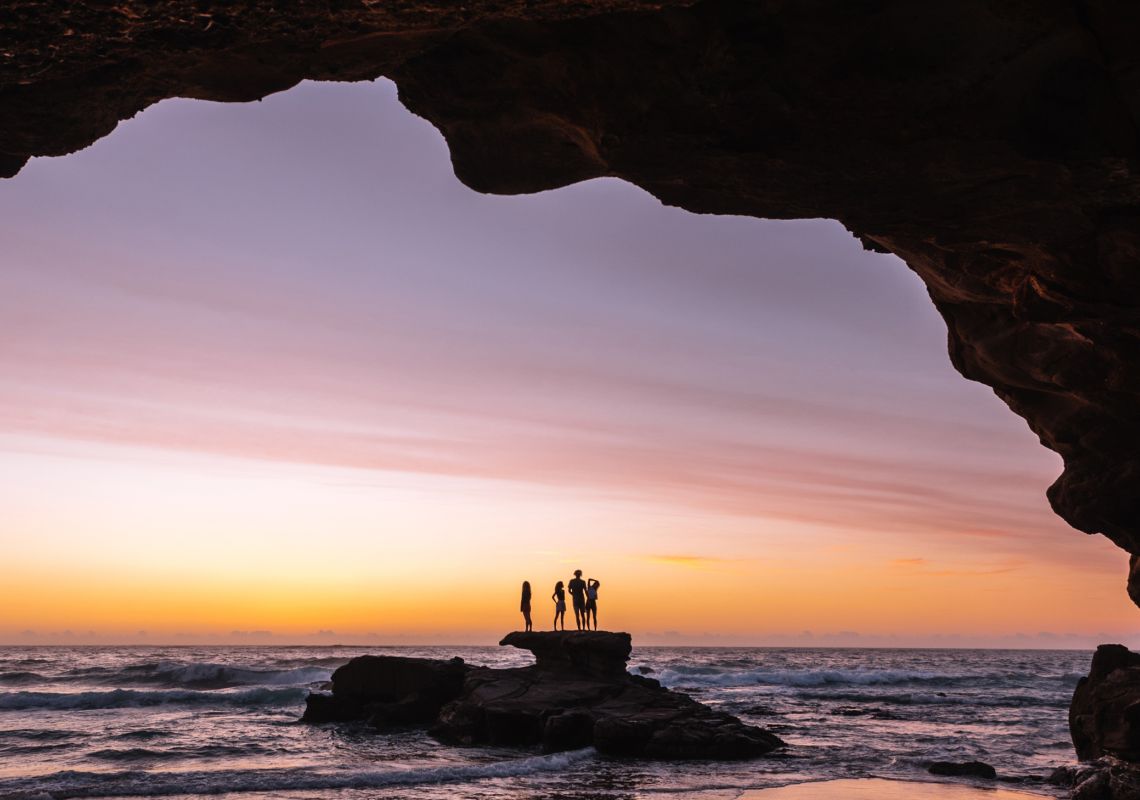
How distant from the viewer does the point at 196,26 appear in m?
5.15

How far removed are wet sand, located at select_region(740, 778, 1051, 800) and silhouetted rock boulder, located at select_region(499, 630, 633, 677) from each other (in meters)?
8.79

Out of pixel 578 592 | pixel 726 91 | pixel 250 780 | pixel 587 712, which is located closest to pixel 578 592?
pixel 578 592

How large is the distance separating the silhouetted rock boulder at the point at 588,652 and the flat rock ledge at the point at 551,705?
0.09ft

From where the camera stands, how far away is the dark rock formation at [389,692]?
78.1 feet

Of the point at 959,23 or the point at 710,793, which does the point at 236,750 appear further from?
the point at 959,23

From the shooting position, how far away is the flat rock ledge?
18469mm

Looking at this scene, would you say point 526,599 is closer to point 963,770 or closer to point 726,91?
point 963,770

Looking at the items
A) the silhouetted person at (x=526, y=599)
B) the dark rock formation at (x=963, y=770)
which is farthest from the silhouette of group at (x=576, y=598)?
the dark rock formation at (x=963, y=770)

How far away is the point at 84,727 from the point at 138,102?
25622 millimetres

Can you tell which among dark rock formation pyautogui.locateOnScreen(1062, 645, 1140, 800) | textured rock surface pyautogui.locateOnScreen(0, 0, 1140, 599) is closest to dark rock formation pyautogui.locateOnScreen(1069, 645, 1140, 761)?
dark rock formation pyautogui.locateOnScreen(1062, 645, 1140, 800)

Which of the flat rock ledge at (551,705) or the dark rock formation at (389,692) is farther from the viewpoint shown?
the dark rock formation at (389,692)

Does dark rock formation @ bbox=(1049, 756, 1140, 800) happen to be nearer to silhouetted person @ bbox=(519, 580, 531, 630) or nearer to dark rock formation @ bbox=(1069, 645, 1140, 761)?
dark rock formation @ bbox=(1069, 645, 1140, 761)

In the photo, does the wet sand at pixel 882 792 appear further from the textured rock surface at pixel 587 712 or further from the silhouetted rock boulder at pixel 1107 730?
the textured rock surface at pixel 587 712

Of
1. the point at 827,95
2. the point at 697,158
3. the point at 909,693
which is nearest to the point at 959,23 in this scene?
the point at 827,95
